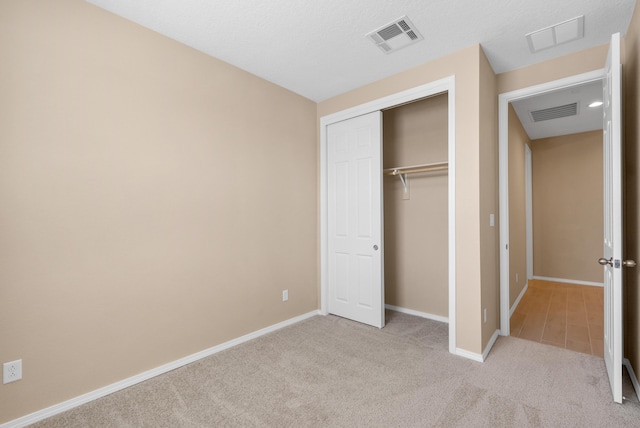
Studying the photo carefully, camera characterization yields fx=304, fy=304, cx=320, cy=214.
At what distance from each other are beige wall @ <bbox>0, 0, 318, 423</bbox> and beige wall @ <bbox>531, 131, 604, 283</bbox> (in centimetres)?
528

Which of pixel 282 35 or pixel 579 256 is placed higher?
pixel 282 35

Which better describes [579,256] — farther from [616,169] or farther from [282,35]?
[282,35]

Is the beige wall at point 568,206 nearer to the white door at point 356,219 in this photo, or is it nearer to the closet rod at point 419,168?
the closet rod at point 419,168

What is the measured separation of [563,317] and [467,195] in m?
2.37

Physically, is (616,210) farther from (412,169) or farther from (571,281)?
(571,281)

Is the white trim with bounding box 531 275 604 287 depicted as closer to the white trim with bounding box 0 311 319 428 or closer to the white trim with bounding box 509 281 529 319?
the white trim with bounding box 509 281 529 319

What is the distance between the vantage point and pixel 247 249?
2.97m

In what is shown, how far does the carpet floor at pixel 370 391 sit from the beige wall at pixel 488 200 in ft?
1.15

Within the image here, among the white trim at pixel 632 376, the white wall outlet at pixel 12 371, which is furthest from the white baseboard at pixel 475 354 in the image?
the white wall outlet at pixel 12 371

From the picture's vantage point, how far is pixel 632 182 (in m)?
2.13

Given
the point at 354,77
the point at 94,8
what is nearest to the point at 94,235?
the point at 94,8

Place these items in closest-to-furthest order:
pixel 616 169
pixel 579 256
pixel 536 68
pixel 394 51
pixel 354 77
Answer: pixel 616 169, pixel 394 51, pixel 536 68, pixel 354 77, pixel 579 256

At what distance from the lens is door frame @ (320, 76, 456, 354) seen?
2.66 metres

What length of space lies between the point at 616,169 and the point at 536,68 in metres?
1.49
